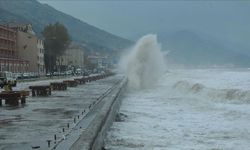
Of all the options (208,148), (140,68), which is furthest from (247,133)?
(140,68)

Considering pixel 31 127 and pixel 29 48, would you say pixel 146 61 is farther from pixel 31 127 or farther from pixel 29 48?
pixel 29 48

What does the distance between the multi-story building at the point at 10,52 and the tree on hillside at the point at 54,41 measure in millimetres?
12708

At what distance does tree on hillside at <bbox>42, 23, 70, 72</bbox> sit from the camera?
116m

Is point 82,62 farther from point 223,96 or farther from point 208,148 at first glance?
point 208,148

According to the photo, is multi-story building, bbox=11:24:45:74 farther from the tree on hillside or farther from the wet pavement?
the wet pavement

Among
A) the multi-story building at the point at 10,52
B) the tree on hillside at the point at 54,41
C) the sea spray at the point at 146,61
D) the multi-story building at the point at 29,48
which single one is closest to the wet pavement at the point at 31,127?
the sea spray at the point at 146,61

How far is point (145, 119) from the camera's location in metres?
18.6

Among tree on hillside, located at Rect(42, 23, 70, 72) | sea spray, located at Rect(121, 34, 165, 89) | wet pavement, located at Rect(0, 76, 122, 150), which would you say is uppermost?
tree on hillside, located at Rect(42, 23, 70, 72)

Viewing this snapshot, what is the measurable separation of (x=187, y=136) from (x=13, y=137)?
5.03 meters

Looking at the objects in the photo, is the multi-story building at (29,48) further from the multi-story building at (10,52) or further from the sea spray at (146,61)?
the sea spray at (146,61)

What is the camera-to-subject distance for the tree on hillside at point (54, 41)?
11650 cm

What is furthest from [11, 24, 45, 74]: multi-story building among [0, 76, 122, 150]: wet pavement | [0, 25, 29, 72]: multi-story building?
[0, 76, 122, 150]: wet pavement

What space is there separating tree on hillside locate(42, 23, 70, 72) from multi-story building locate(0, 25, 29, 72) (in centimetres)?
1271

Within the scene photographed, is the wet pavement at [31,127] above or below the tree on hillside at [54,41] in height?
below
